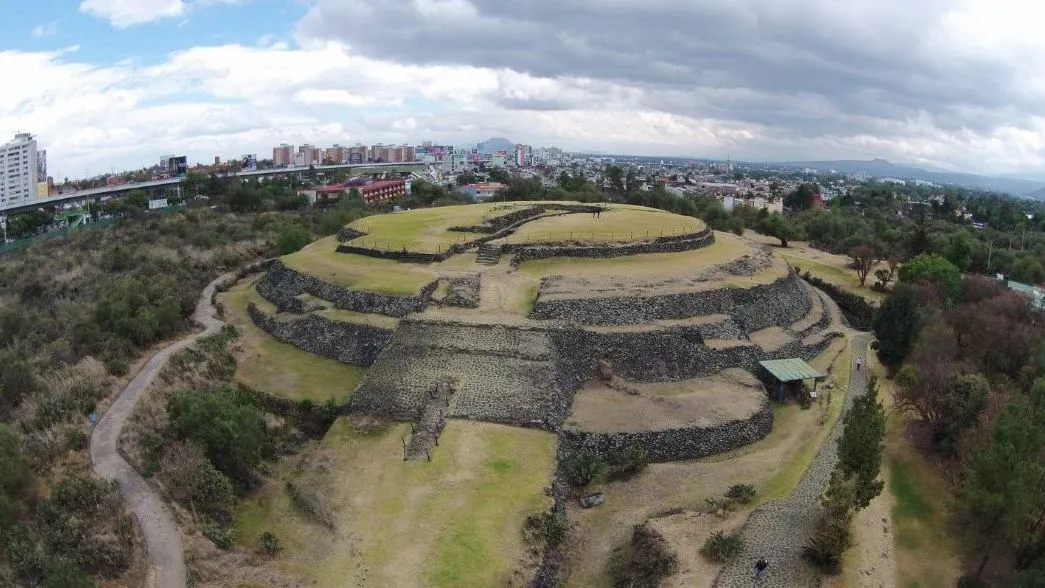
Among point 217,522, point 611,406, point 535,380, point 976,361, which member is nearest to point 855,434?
point 611,406

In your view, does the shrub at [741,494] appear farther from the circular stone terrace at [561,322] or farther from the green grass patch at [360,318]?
the green grass patch at [360,318]

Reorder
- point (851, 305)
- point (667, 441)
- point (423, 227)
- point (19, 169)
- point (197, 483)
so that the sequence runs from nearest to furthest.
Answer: point (197, 483) < point (667, 441) < point (851, 305) < point (423, 227) < point (19, 169)

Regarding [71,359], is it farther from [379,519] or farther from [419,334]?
[379,519]

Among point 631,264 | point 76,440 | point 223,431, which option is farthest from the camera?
point 631,264

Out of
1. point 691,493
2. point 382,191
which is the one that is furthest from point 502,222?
point 382,191

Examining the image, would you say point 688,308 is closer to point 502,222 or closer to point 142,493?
point 502,222

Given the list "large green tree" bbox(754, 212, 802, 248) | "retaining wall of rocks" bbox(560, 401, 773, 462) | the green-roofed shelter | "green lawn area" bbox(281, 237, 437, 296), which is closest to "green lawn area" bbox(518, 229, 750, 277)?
"green lawn area" bbox(281, 237, 437, 296)

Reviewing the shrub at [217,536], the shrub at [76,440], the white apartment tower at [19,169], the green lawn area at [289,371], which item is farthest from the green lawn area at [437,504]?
the white apartment tower at [19,169]
